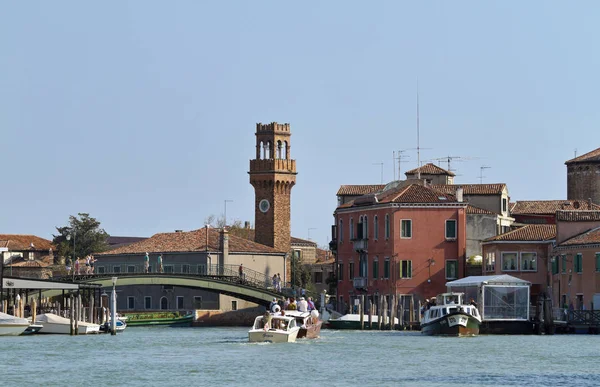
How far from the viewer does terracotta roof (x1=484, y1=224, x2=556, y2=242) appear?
91.1 meters

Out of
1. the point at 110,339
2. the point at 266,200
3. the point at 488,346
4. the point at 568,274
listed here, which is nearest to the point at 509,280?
the point at 568,274

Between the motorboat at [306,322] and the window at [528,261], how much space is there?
21004 millimetres

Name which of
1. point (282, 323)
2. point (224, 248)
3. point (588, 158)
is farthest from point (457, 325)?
point (588, 158)

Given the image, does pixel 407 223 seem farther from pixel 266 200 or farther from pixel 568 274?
pixel 266 200

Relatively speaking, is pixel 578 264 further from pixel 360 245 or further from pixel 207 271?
pixel 207 271

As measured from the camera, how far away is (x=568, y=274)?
280 ft

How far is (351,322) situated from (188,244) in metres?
26.2

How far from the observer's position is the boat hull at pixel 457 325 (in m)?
76.4

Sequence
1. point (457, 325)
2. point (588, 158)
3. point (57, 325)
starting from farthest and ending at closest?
point (588, 158), point (57, 325), point (457, 325)

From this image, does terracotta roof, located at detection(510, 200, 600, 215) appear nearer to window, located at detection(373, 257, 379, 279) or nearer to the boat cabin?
window, located at detection(373, 257, 379, 279)

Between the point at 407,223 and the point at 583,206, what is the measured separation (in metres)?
12.0

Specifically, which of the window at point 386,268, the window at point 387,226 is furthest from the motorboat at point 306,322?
the window at point 387,226

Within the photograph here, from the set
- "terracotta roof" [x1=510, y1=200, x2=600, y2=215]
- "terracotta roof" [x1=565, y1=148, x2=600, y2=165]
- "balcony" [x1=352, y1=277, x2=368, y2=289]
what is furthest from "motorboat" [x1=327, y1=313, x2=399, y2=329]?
"terracotta roof" [x1=565, y1=148, x2=600, y2=165]

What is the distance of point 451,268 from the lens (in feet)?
316
